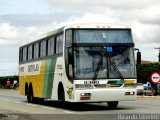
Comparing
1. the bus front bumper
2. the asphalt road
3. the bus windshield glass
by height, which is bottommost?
the asphalt road

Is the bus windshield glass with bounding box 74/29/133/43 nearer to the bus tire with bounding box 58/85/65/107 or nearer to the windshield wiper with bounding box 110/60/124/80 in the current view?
the windshield wiper with bounding box 110/60/124/80

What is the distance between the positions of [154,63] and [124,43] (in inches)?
1348

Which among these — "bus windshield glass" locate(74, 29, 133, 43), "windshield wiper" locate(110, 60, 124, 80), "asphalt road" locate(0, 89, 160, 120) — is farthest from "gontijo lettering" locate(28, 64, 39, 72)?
"windshield wiper" locate(110, 60, 124, 80)

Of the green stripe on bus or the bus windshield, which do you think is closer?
the bus windshield

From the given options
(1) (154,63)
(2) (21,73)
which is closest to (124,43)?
(2) (21,73)

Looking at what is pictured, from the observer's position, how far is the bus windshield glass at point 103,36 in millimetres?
21094

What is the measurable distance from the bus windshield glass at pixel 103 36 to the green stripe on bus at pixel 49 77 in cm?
283

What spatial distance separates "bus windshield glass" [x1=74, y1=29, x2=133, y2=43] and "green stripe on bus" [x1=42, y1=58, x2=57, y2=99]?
2832 mm

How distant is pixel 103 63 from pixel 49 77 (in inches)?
193

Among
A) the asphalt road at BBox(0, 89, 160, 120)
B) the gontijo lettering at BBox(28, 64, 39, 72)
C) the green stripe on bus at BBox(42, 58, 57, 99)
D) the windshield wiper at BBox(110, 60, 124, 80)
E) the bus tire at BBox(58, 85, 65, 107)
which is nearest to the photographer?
the asphalt road at BBox(0, 89, 160, 120)

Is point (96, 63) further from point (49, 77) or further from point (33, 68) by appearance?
point (33, 68)

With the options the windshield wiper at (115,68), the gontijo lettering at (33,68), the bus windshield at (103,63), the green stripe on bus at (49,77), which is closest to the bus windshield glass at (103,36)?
the bus windshield at (103,63)

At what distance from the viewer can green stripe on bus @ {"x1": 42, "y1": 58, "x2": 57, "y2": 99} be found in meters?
24.3

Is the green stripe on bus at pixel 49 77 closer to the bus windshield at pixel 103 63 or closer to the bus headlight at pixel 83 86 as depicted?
the bus windshield at pixel 103 63
